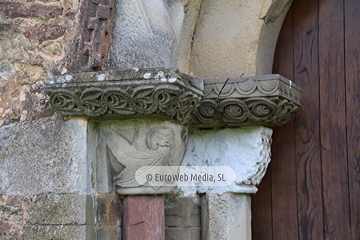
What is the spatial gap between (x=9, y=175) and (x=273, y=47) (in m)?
1.36

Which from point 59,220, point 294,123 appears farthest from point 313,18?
point 59,220

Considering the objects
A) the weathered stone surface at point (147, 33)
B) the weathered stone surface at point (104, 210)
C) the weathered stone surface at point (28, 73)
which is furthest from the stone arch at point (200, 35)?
the weathered stone surface at point (104, 210)

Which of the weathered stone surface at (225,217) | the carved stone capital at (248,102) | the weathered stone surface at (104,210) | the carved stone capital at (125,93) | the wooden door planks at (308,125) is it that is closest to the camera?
the carved stone capital at (125,93)

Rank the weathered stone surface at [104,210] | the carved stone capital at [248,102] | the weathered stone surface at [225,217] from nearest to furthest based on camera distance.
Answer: the weathered stone surface at [104,210]
the carved stone capital at [248,102]
the weathered stone surface at [225,217]

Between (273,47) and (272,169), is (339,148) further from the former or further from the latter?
(273,47)

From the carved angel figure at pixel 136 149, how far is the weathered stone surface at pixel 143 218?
3.3 inches

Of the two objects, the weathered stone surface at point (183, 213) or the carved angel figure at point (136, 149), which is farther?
the weathered stone surface at point (183, 213)

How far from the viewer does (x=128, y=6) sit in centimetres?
228

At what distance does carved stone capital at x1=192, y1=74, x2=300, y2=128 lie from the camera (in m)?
2.22

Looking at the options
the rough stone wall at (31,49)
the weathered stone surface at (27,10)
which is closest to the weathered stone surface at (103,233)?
the rough stone wall at (31,49)

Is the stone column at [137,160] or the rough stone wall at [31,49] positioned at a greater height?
the rough stone wall at [31,49]

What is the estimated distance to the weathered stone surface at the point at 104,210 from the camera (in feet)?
6.95

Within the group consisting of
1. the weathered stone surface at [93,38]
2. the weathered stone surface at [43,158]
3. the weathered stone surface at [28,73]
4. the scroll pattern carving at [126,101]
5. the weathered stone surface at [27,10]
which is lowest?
the weathered stone surface at [43,158]

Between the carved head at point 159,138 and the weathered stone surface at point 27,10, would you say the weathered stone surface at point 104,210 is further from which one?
the weathered stone surface at point 27,10
